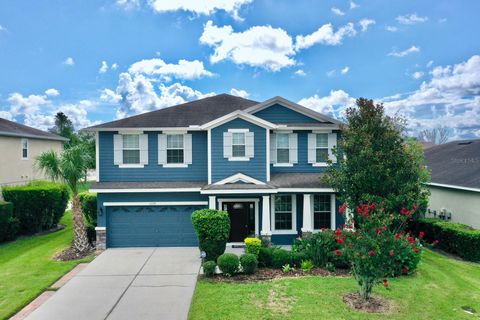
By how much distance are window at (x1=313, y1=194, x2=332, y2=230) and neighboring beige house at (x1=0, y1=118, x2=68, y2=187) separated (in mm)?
19835

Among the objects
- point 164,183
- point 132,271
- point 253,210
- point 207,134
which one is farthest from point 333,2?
point 132,271

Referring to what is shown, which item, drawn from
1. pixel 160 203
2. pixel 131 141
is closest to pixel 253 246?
pixel 160 203

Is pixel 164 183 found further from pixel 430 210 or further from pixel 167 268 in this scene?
pixel 430 210

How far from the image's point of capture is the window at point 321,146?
1631 centimetres

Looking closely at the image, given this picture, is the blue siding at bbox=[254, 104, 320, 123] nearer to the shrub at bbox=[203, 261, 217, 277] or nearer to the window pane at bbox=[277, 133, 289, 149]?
the window pane at bbox=[277, 133, 289, 149]

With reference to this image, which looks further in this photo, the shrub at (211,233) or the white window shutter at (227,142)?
the white window shutter at (227,142)

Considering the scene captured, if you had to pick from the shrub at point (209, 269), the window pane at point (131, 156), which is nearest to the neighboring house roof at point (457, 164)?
the shrub at point (209, 269)

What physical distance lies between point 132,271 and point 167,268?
4.12 feet

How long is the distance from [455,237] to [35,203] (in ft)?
69.7

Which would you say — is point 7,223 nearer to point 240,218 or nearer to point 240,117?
point 240,218

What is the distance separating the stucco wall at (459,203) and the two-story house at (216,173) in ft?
23.7

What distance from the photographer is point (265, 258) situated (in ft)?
41.0

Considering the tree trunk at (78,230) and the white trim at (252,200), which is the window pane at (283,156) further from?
the tree trunk at (78,230)

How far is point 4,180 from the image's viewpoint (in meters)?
23.0
